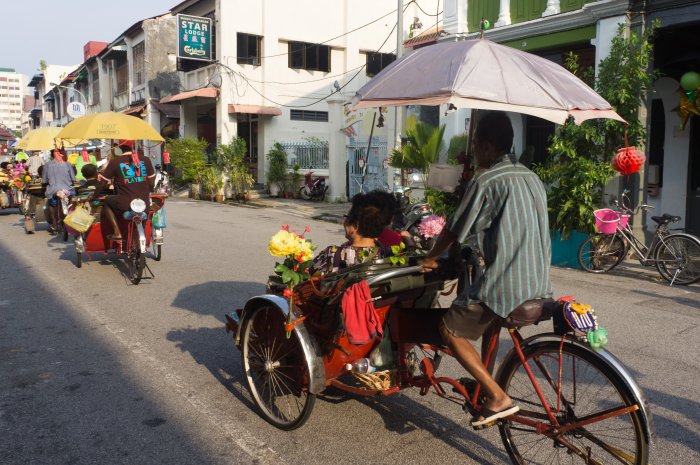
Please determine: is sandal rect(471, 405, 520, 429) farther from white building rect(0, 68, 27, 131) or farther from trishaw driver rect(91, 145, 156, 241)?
white building rect(0, 68, 27, 131)

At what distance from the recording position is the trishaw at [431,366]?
2.92 meters

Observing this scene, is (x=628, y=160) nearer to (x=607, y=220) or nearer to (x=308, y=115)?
(x=607, y=220)

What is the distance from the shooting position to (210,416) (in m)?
4.07

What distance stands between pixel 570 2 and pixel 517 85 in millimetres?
9842

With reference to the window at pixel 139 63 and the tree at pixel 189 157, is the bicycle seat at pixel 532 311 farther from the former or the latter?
the window at pixel 139 63

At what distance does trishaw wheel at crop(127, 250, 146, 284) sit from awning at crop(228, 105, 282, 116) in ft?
56.7

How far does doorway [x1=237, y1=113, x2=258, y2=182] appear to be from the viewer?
26750mm

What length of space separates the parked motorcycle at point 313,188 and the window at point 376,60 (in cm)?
681

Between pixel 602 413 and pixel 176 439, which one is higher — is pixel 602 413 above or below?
above

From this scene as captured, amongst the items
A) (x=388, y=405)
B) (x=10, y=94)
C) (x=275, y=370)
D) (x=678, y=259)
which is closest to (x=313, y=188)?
(x=678, y=259)

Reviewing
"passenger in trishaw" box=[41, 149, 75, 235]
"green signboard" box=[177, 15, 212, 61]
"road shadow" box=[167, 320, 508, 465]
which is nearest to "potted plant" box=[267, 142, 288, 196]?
"green signboard" box=[177, 15, 212, 61]

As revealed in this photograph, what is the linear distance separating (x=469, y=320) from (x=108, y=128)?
717 cm

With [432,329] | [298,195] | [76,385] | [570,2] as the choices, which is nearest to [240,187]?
[298,195]

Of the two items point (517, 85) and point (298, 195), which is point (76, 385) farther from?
Result: point (298, 195)
